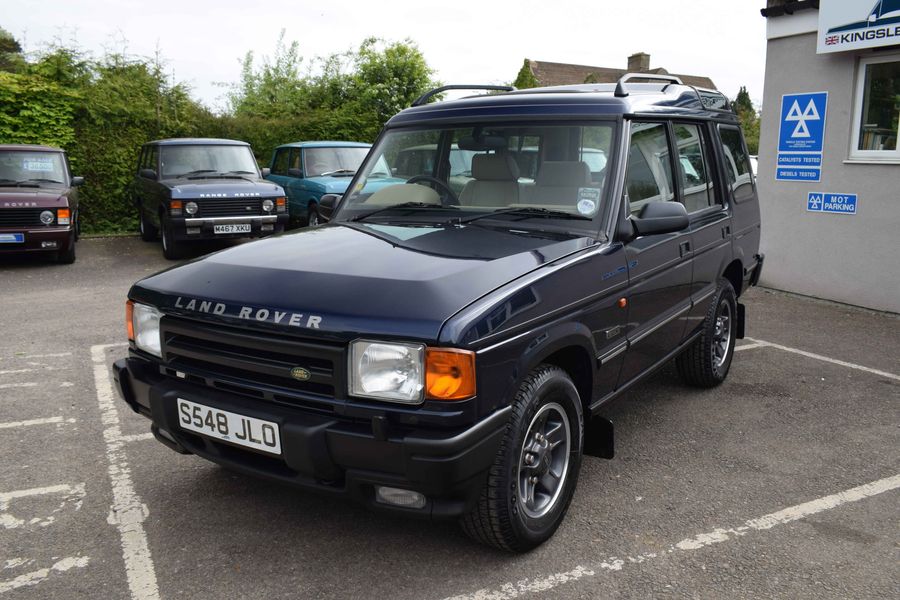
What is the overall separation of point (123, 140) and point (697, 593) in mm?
15132

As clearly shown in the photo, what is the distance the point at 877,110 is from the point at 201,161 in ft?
32.0

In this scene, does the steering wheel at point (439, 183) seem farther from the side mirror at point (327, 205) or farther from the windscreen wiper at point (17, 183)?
the windscreen wiper at point (17, 183)

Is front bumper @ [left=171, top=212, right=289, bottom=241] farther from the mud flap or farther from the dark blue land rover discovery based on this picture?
the mud flap

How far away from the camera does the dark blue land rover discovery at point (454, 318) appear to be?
2.62 metres

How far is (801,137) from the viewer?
9.12m

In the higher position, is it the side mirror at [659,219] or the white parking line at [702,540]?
the side mirror at [659,219]

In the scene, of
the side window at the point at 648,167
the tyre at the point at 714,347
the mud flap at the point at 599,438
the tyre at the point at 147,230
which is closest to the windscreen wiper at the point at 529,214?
the side window at the point at 648,167

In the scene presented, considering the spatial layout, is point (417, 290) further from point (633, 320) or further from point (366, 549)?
point (633, 320)

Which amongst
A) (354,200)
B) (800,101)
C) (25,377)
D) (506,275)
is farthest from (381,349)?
(800,101)

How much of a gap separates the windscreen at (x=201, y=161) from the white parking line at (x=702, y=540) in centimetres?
1061

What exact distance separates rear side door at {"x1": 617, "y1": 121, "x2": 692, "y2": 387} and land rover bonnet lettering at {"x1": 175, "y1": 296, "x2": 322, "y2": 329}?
172 centimetres

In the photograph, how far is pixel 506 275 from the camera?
116 inches

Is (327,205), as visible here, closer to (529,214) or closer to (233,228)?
(529,214)

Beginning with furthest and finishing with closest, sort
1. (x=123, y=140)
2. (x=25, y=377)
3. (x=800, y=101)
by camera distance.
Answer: (x=123, y=140) < (x=800, y=101) < (x=25, y=377)
